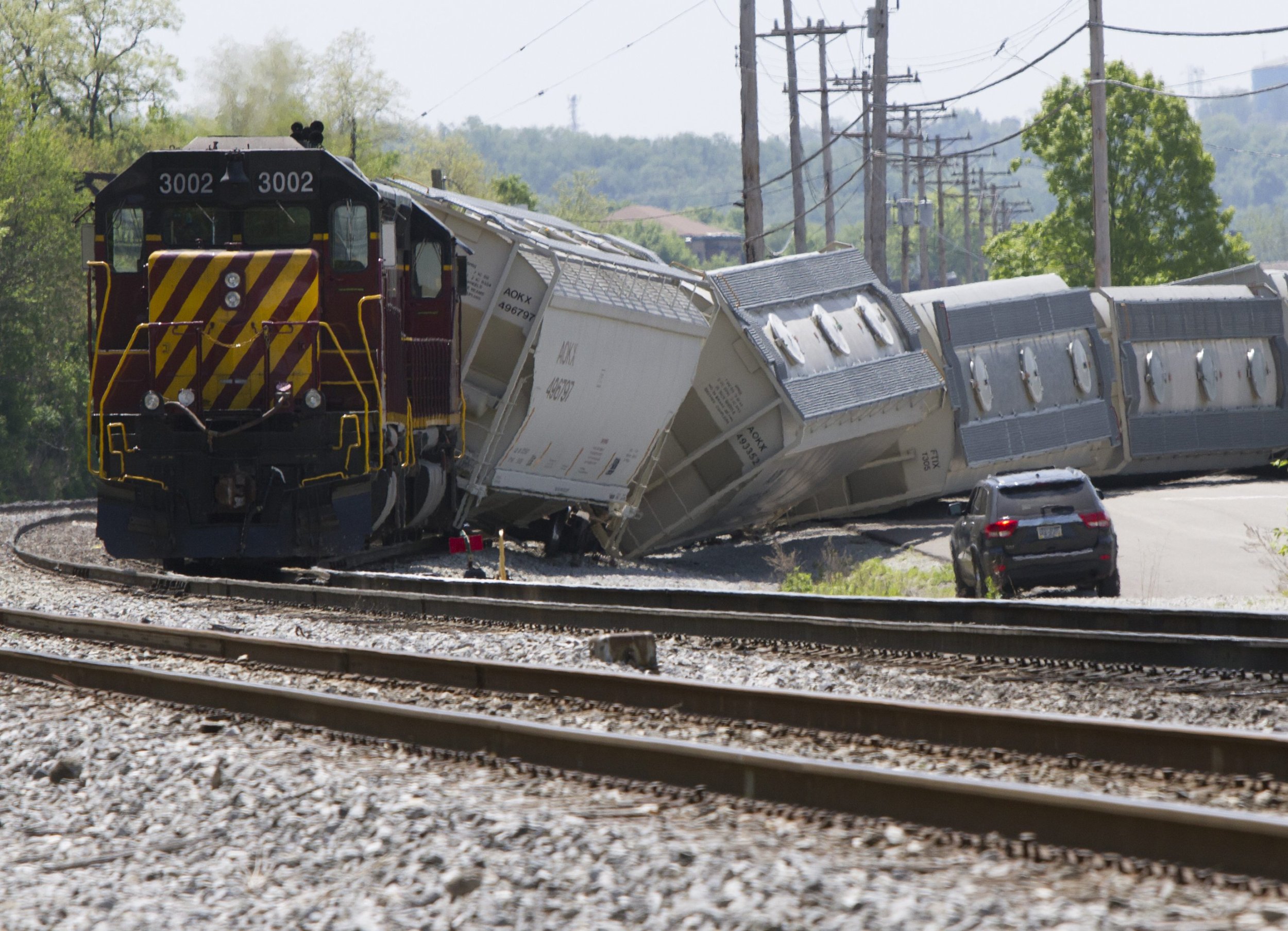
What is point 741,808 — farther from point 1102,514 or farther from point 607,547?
point 607,547

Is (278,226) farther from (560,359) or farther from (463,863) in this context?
(463,863)

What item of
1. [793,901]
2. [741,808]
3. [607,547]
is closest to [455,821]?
[741,808]

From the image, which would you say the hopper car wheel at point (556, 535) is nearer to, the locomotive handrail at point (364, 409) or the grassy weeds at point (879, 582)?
the grassy weeds at point (879, 582)

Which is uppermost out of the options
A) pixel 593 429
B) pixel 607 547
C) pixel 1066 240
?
pixel 1066 240

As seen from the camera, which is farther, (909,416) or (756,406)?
(909,416)

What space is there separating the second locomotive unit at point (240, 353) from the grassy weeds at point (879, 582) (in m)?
5.43

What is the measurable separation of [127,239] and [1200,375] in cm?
1930

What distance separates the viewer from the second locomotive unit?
42.7 feet

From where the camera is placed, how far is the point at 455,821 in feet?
16.4

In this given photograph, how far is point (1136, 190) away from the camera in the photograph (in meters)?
53.2

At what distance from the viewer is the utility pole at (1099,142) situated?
28344mm

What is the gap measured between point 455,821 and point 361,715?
61.5 inches

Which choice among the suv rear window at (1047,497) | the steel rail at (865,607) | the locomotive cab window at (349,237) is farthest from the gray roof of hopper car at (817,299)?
the steel rail at (865,607)

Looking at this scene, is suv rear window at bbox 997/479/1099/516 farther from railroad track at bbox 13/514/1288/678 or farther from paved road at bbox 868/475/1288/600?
railroad track at bbox 13/514/1288/678
